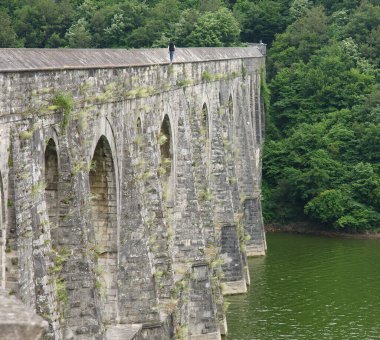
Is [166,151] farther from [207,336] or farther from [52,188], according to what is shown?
[52,188]

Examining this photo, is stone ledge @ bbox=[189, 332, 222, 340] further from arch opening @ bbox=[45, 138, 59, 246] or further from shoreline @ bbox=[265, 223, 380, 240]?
shoreline @ bbox=[265, 223, 380, 240]

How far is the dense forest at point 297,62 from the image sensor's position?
5088 centimetres

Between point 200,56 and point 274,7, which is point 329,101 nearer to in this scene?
point 274,7

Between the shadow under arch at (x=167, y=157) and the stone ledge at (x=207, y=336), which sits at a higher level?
the shadow under arch at (x=167, y=157)

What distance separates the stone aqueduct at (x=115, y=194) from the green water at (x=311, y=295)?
1607 mm

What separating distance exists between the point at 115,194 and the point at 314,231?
102 ft

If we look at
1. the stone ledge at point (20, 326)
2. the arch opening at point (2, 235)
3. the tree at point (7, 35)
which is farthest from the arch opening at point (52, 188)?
the tree at point (7, 35)

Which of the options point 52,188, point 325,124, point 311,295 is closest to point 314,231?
point 325,124

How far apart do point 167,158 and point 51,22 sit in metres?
40.4

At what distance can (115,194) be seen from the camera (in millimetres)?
20094

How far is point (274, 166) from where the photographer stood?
176 feet

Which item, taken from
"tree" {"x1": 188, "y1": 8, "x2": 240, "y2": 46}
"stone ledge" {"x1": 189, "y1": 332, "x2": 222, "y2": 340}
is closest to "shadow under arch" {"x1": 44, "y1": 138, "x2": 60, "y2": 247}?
"stone ledge" {"x1": 189, "y1": 332, "x2": 222, "y2": 340}

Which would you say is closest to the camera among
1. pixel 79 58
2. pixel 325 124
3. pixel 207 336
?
pixel 79 58

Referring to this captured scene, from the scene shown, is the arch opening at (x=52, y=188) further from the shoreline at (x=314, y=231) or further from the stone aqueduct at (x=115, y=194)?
the shoreline at (x=314, y=231)
